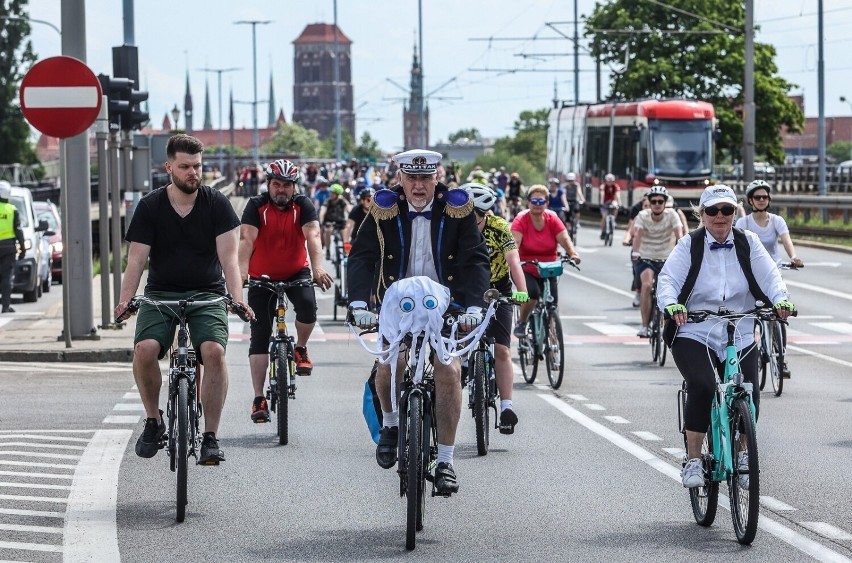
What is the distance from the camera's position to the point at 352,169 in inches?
2766

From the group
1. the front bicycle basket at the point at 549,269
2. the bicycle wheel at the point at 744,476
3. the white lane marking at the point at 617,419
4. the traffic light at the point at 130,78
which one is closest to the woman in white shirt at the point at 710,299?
the bicycle wheel at the point at 744,476

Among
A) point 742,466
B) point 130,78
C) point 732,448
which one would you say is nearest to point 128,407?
point 732,448

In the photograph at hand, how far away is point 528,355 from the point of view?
648 inches

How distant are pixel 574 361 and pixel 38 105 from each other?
19.1ft

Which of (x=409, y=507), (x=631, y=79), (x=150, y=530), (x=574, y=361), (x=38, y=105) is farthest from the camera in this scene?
(x=631, y=79)

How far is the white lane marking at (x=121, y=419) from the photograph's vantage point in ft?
42.3

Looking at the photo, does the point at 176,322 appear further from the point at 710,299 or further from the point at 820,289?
the point at 820,289

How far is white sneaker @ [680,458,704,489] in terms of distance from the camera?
849 centimetres

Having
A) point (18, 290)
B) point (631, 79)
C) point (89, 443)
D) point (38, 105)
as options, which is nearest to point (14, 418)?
point (89, 443)

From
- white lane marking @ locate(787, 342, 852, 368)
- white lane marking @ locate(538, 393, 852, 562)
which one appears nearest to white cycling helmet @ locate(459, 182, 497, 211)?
white lane marking @ locate(538, 393, 852, 562)

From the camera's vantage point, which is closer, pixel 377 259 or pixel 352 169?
pixel 377 259

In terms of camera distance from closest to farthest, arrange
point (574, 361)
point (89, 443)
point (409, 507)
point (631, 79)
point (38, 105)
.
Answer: point (409, 507) → point (89, 443) → point (38, 105) → point (574, 361) → point (631, 79)

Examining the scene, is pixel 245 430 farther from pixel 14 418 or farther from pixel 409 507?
pixel 409 507

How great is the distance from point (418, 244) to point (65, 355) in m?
9.67
